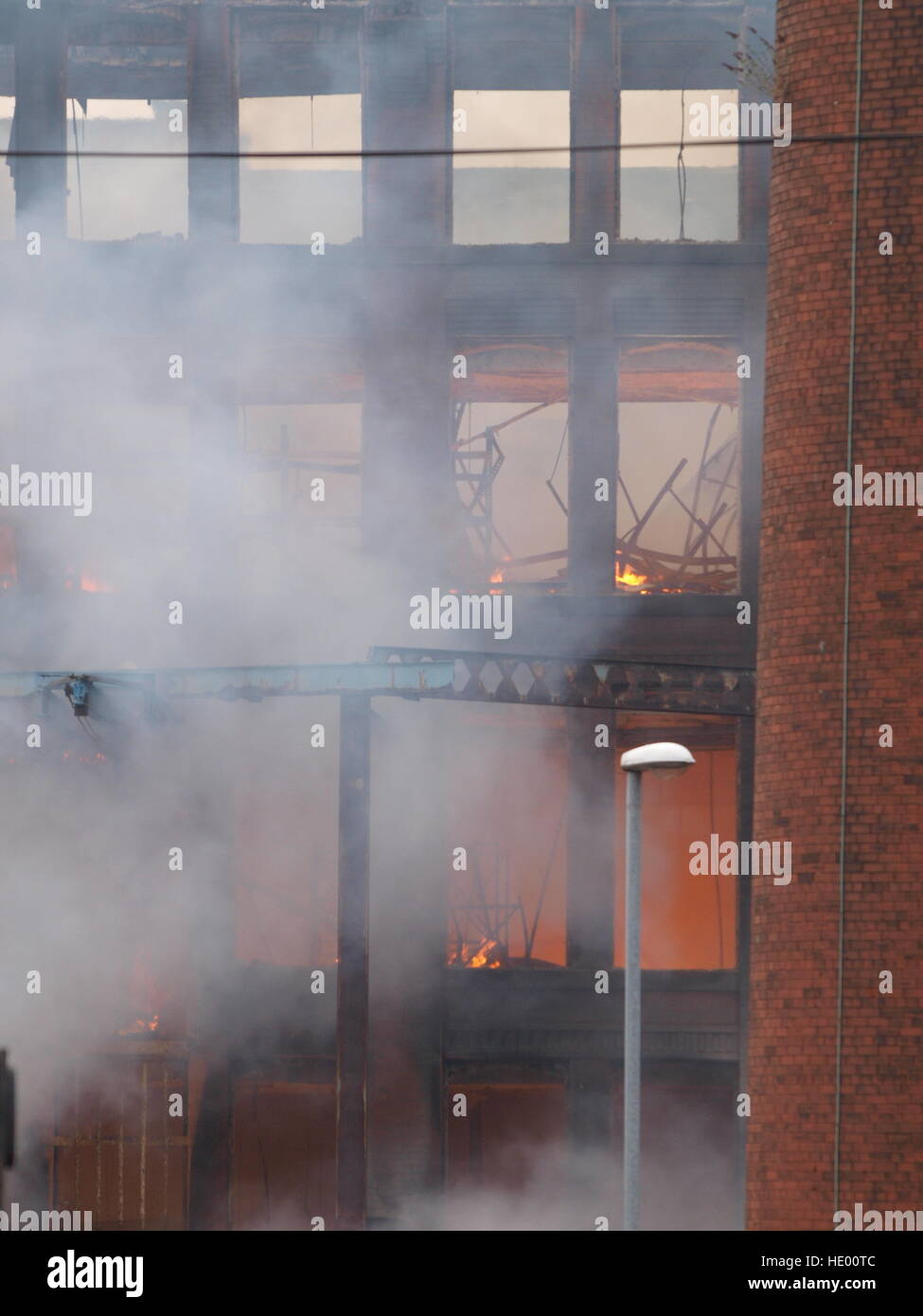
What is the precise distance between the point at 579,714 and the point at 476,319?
380 cm

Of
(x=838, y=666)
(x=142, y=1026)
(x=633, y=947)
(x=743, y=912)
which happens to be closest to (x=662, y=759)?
(x=633, y=947)

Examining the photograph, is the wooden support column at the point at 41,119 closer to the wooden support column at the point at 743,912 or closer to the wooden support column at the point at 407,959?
the wooden support column at the point at 407,959

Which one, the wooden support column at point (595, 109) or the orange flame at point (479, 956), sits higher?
the wooden support column at point (595, 109)

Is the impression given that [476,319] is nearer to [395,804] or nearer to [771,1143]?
[395,804]

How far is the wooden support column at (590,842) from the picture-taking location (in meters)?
17.0

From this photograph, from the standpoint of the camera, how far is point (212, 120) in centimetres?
1820

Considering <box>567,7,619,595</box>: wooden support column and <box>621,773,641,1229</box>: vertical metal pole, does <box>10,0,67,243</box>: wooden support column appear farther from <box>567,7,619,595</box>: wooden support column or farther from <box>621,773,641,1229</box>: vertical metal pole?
<box>621,773,641,1229</box>: vertical metal pole

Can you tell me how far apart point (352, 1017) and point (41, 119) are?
9.05 meters

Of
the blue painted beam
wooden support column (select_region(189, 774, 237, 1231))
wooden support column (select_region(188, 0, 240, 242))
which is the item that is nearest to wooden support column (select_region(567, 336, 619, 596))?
the blue painted beam

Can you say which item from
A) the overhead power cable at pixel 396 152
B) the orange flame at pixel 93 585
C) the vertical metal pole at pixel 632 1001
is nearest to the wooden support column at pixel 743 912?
the overhead power cable at pixel 396 152

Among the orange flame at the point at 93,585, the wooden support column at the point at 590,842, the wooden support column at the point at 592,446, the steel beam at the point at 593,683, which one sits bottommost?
the wooden support column at the point at 590,842

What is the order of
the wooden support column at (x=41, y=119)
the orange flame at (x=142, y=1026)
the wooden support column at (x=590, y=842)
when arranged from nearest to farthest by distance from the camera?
the wooden support column at (x=590, y=842)
the orange flame at (x=142, y=1026)
the wooden support column at (x=41, y=119)

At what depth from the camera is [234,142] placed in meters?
18.3

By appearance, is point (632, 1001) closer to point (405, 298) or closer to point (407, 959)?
point (407, 959)
